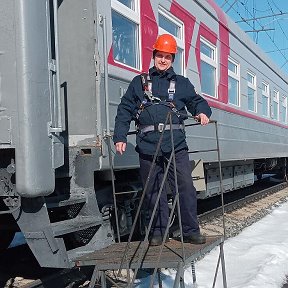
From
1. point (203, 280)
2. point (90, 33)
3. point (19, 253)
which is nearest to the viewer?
point (90, 33)

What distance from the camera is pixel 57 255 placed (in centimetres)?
371

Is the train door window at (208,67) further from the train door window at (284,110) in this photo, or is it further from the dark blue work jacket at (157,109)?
the train door window at (284,110)

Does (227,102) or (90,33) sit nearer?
(90,33)

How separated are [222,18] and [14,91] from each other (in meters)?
5.65

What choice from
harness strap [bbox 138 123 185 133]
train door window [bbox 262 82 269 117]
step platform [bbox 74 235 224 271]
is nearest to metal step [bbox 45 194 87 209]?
step platform [bbox 74 235 224 271]

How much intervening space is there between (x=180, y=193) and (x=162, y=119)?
1.97ft

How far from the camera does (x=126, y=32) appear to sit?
5.18 m

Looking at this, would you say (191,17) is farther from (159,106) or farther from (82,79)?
(159,106)

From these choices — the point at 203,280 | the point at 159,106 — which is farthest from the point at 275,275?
the point at 159,106

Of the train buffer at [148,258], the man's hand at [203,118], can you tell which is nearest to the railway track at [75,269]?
the train buffer at [148,258]

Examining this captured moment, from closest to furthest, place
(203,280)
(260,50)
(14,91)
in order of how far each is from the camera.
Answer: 1. (14,91)
2. (203,280)
3. (260,50)

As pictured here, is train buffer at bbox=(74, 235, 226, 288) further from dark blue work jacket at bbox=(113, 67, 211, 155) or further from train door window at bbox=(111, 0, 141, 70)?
train door window at bbox=(111, 0, 141, 70)

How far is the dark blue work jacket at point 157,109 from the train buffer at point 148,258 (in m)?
0.76

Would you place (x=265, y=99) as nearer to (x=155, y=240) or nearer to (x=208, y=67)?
(x=208, y=67)
